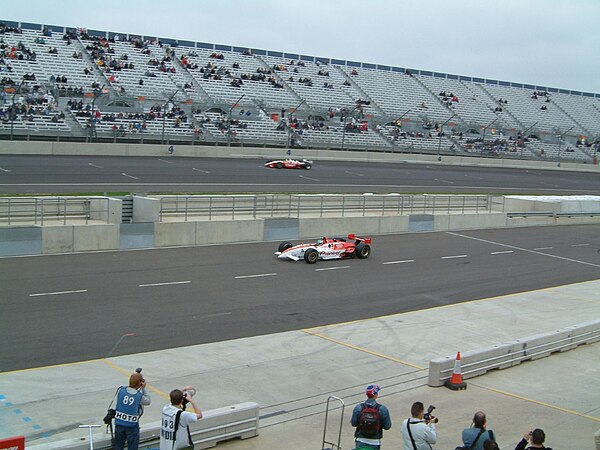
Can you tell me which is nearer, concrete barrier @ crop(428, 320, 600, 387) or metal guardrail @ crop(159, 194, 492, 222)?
concrete barrier @ crop(428, 320, 600, 387)

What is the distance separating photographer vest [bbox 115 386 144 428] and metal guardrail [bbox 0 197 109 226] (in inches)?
632

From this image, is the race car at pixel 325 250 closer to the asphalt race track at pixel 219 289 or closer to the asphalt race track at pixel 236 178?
the asphalt race track at pixel 219 289

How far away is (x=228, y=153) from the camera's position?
54875 millimetres

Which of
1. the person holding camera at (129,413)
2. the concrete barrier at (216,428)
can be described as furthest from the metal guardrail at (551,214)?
the person holding camera at (129,413)

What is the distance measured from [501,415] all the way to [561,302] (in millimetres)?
10875

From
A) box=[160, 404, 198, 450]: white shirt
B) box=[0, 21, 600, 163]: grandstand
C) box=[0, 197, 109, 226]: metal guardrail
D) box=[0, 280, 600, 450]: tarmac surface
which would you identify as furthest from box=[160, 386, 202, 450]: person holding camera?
box=[0, 21, 600, 163]: grandstand

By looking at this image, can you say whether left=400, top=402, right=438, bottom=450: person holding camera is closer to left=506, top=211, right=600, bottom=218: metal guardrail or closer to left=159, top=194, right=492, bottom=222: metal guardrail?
left=159, top=194, right=492, bottom=222: metal guardrail

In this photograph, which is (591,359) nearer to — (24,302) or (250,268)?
(250,268)

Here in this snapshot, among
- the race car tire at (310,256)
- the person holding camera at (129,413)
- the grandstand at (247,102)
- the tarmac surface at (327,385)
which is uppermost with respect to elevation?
the grandstand at (247,102)

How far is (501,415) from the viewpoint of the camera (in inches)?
476

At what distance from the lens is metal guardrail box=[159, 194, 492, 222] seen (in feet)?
92.9

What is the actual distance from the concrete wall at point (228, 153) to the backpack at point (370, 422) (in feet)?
132

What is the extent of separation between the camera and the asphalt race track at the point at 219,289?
15.7m

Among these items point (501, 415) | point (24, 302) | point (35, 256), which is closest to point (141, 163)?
point (35, 256)
